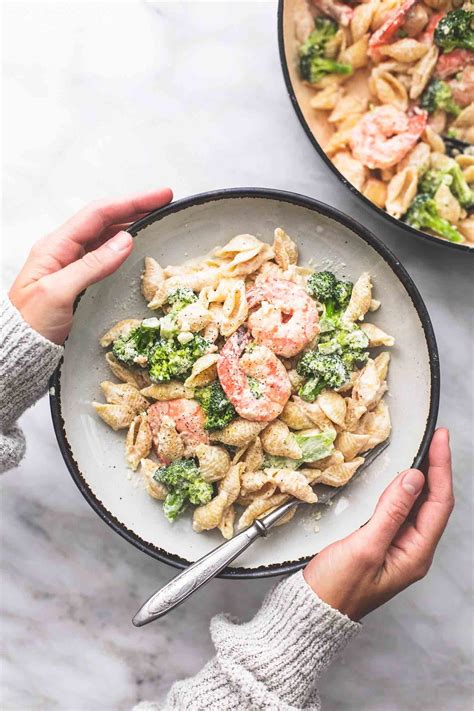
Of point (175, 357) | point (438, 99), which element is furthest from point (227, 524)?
point (438, 99)

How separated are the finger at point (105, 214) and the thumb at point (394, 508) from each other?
87cm

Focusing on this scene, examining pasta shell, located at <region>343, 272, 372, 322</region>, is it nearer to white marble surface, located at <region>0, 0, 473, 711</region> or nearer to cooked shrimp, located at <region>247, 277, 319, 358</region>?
cooked shrimp, located at <region>247, 277, 319, 358</region>

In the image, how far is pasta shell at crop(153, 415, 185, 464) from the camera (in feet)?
5.87

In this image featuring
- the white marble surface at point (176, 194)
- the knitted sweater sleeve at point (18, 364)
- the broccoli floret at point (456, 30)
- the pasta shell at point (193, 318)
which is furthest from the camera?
the white marble surface at point (176, 194)

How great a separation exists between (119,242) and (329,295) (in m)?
0.52

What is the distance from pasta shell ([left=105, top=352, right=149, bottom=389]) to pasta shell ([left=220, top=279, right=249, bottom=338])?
0.80 ft

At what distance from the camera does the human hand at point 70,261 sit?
5.52ft

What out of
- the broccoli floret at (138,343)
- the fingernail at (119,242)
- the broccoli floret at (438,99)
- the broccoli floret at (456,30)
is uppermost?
the broccoli floret at (456,30)

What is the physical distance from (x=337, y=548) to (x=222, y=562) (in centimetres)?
27

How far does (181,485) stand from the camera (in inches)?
71.8

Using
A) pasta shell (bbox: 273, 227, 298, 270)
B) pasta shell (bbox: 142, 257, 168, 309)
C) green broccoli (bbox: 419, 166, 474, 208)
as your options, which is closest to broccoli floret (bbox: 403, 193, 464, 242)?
green broccoli (bbox: 419, 166, 474, 208)

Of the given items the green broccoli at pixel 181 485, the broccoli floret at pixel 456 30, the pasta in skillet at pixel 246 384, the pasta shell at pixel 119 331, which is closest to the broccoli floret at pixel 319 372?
the pasta in skillet at pixel 246 384

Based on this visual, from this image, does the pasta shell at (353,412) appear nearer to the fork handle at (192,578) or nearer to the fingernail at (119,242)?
the fork handle at (192,578)

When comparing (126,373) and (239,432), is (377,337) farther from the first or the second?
(126,373)
